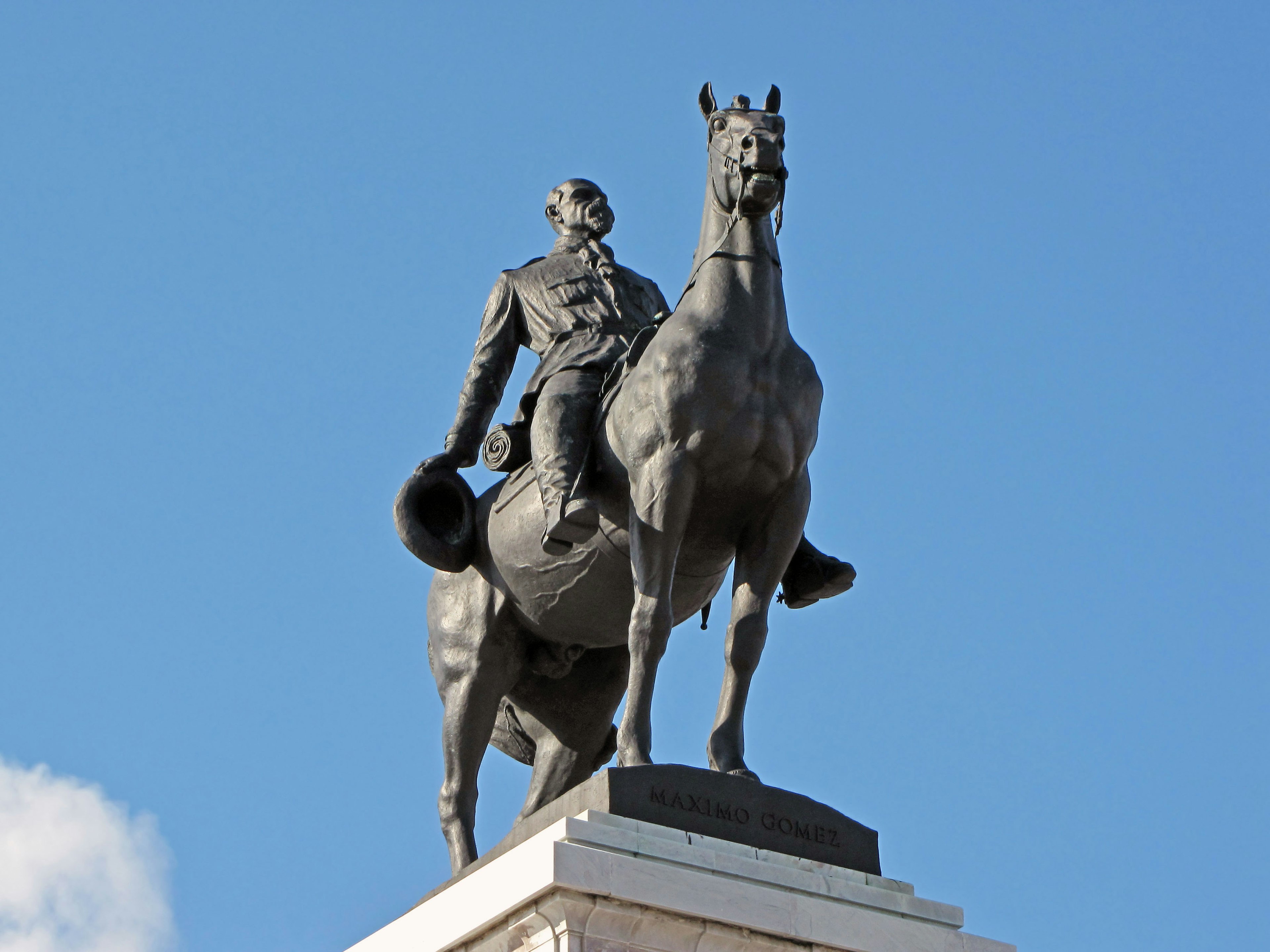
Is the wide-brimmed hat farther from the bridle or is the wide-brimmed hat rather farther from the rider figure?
the bridle

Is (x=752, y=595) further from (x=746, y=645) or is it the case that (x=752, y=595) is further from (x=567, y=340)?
(x=567, y=340)

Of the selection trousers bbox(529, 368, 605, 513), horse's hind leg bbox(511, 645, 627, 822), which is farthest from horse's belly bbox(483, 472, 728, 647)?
horse's hind leg bbox(511, 645, 627, 822)

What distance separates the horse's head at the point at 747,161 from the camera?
39.5 feet

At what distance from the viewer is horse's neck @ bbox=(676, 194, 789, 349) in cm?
1201

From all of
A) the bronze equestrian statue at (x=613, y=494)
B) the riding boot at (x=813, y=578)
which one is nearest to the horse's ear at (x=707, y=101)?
the bronze equestrian statue at (x=613, y=494)

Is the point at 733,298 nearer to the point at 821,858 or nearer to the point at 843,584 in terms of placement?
the point at 843,584

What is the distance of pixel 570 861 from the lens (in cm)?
1052

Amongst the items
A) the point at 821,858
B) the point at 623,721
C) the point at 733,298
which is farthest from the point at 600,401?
the point at 821,858

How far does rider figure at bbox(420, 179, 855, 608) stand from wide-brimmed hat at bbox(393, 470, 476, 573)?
0.13 meters

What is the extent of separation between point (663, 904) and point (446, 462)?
3783mm

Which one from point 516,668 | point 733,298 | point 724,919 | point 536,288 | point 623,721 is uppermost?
point 536,288

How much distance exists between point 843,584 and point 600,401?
5.46 feet

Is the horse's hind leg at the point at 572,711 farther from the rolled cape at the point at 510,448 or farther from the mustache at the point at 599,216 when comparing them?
the mustache at the point at 599,216

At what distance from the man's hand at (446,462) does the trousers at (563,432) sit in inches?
27.5
